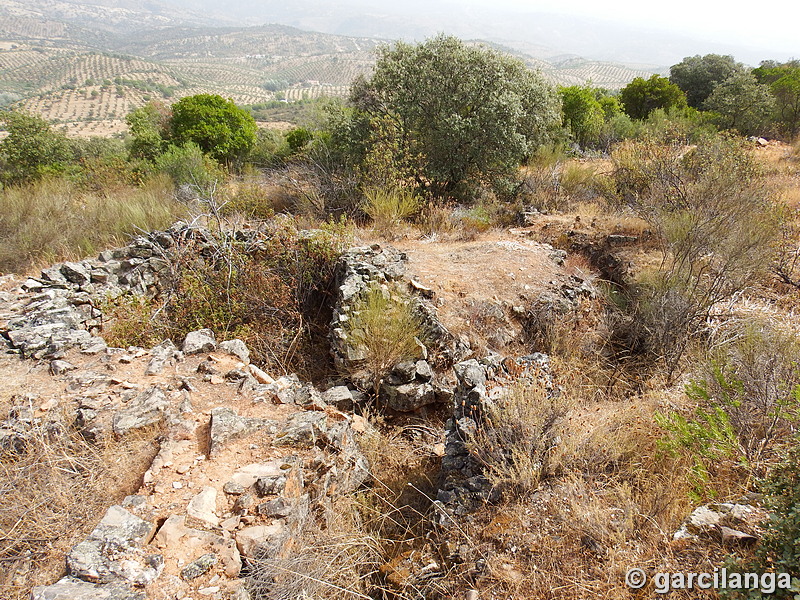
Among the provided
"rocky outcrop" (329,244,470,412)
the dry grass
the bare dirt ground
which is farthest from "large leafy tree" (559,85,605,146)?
the dry grass

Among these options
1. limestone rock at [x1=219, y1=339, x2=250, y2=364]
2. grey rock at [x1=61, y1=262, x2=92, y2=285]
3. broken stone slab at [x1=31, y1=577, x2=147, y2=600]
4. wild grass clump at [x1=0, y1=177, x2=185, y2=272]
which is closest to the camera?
broken stone slab at [x1=31, y1=577, x2=147, y2=600]

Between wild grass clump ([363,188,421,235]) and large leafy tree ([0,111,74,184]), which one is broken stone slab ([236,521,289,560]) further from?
large leafy tree ([0,111,74,184])

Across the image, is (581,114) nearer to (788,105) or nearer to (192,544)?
(788,105)

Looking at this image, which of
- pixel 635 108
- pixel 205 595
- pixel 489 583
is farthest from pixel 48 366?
pixel 635 108

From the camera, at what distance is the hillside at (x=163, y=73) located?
6550 cm

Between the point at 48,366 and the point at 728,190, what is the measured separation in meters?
8.01

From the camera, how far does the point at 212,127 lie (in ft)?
44.0

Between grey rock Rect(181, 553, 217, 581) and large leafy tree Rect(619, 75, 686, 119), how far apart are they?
834 inches

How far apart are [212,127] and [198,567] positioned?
14.3 m

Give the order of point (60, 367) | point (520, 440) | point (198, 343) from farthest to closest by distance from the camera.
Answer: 1. point (198, 343)
2. point (60, 367)
3. point (520, 440)

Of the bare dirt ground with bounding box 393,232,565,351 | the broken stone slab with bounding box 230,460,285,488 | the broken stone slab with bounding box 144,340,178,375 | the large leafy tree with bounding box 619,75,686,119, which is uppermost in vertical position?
the large leafy tree with bounding box 619,75,686,119

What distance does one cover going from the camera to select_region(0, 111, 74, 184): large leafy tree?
10859mm

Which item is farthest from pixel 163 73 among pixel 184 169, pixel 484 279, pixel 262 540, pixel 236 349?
pixel 262 540

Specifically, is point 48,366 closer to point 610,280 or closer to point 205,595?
point 205,595
